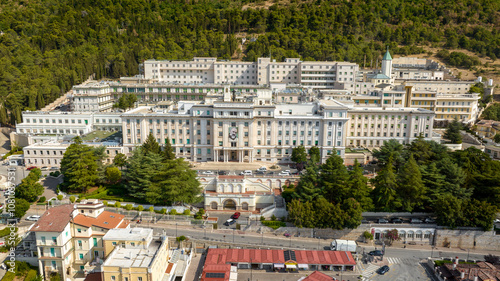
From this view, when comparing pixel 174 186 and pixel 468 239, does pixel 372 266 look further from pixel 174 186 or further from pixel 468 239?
pixel 174 186

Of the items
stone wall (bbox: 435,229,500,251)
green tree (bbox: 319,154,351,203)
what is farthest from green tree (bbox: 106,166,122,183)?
stone wall (bbox: 435,229,500,251)

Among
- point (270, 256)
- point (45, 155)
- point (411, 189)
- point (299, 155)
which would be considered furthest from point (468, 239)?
point (45, 155)

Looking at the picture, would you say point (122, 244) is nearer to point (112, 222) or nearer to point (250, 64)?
point (112, 222)

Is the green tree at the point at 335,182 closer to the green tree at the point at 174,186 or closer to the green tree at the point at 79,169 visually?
the green tree at the point at 174,186

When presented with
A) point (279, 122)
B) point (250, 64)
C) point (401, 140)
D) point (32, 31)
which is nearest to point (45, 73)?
point (32, 31)

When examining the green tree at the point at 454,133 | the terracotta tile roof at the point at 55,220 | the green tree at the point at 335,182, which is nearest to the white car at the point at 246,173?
the green tree at the point at 335,182
